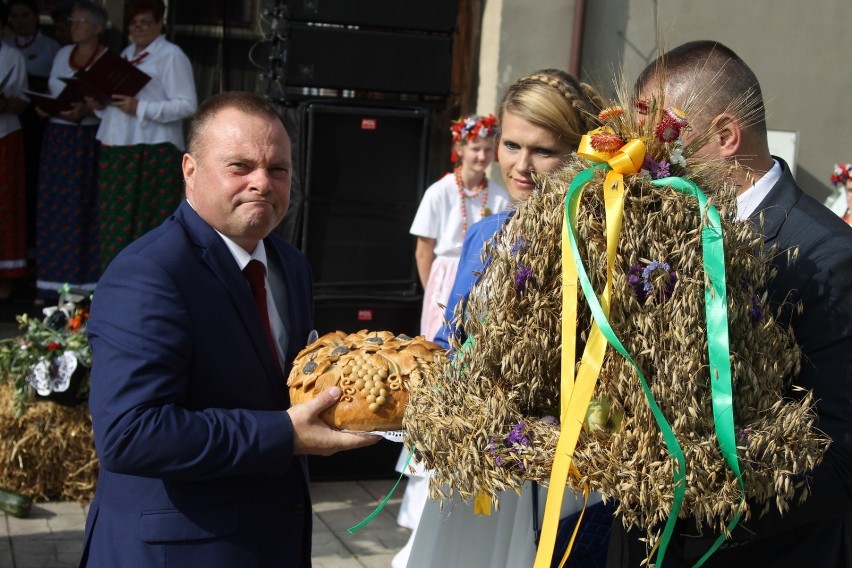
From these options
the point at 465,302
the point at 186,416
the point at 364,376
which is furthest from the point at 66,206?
the point at 465,302

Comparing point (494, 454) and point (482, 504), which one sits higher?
point (494, 454)

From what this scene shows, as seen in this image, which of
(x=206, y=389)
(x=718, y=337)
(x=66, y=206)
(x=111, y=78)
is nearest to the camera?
(x=718, y=337)

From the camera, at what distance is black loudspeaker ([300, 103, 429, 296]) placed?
591 cm

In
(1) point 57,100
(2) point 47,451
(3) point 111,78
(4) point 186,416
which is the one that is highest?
(3) point 111,78

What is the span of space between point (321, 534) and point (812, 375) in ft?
11.3

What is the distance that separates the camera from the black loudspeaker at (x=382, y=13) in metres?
5.78

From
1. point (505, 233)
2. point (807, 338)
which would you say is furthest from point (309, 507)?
point (807, 338)

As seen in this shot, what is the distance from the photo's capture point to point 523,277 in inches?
75.9

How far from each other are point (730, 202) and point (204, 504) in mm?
1318

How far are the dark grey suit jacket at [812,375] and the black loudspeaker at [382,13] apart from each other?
407 centimetres

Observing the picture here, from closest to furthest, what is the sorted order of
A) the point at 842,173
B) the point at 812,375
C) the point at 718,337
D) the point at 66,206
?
the point at 718,337 < the point at 812,375 < the point at 842,173 < the point at 66,206

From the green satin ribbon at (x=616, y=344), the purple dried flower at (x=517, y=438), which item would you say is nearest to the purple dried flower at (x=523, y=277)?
the green satin ribbon at (x=616, y=344)

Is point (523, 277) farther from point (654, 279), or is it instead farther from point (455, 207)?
point (455, 207)

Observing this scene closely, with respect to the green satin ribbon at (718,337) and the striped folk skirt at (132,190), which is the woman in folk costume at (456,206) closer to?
the striped folk skirt at (132,190)
